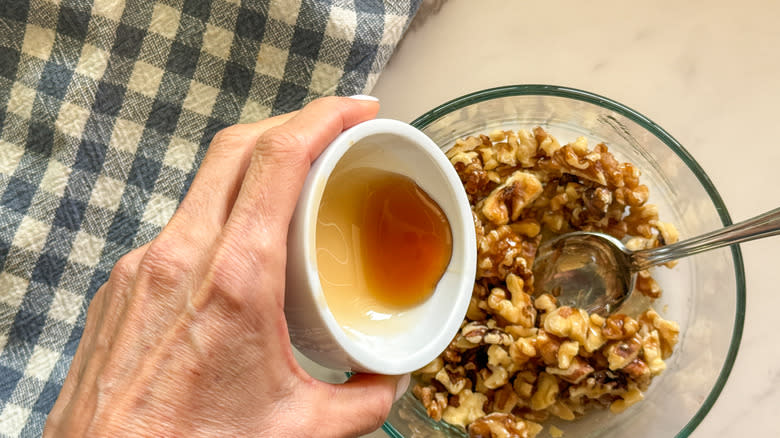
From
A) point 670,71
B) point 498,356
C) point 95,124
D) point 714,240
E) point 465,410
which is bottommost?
point 95,124

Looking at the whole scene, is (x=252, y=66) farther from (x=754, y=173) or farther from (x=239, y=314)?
(x=754, y=173)

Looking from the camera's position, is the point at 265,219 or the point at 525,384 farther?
the point at 525,384

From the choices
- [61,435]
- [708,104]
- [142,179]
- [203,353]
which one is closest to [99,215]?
[142,179]

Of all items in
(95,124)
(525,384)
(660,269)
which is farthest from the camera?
(95,124)

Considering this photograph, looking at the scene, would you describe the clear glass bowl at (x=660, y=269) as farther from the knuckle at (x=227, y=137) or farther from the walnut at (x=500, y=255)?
the knuckle at (x=227, y=137)

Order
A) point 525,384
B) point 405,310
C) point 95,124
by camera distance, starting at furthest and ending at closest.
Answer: point 95,124 → point 525,384 → point 405,310

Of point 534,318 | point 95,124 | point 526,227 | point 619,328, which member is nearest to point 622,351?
point 619,328

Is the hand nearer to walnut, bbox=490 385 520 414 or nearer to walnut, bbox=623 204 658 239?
walnut, bbox=490 385 520 414

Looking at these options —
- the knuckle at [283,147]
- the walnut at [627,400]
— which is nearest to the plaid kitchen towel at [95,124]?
the knuckle at [283,147]

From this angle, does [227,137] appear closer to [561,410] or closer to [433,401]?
[433,401]
